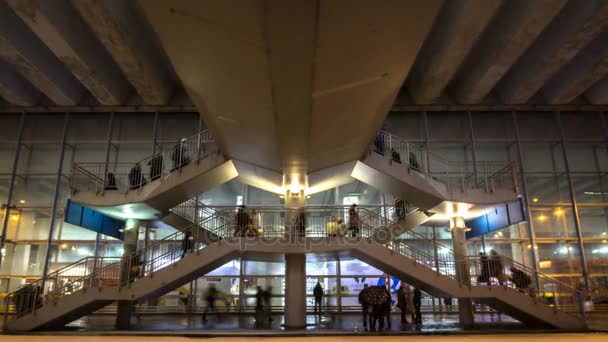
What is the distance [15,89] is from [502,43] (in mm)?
20816

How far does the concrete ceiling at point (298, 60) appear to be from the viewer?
8.23 metres

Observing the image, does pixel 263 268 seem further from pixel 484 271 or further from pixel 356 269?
pixel 484 271

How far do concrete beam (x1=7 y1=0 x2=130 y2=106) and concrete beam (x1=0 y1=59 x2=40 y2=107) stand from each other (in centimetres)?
356

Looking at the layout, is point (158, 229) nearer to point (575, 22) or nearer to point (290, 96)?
point (290, 96)

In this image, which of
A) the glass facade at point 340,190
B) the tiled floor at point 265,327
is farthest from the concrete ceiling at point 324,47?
the tiled floor at point 265,327

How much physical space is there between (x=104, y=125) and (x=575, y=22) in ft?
69.4

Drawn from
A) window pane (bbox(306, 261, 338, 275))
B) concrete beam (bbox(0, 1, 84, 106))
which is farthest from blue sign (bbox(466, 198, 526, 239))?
concrete beam (bbox(0, 1, 84, 106))

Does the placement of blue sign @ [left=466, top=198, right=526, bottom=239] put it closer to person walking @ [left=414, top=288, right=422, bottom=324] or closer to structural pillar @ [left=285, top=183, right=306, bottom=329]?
person walking @ [left=414, top=288, right=422, bottom=324]

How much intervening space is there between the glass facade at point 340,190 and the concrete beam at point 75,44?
9.27 ft

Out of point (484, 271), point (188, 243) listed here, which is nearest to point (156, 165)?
point (188, 243)

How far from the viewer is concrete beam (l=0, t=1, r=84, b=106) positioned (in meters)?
16.3

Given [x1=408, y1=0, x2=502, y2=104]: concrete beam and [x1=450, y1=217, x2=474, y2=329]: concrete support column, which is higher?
[x1=408, y1=0, x2=502, y2=104]: concrete beam

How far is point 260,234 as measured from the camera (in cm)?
1681

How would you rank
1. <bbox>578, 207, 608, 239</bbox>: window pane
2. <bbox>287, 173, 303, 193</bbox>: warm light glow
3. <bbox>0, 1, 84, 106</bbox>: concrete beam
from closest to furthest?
<bbox>0, 1, 84, 106</bbox>: concrete beam < <bbox>287, 173, 303, 193</bbox>: warm light glow < <bbox>578, 207, 608, 239</bbox>: window pane
